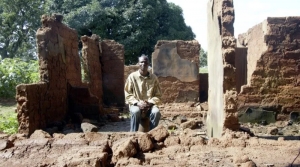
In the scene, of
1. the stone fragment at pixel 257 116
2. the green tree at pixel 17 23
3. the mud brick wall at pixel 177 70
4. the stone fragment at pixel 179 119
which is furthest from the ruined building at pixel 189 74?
the green tree at pixel 17 23

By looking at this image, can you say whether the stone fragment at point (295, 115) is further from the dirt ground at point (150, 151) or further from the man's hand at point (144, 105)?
the man's hand at point (144, 105)

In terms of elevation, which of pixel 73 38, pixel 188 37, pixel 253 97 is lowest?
pixel 253 97

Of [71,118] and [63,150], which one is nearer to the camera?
[63,150]

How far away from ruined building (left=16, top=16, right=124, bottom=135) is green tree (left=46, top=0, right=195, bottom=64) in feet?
26.7

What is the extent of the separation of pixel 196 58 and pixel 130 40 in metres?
8.99

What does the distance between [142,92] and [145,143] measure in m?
1.63

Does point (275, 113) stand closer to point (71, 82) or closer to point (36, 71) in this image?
point (71, 82)

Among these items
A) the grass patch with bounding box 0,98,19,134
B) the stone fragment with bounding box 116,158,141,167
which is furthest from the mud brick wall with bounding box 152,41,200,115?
the stone fragment with bounding box 116,158,141,167

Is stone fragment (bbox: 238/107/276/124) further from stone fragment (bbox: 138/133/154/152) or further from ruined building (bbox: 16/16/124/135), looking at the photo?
stone fragment (bbox: 138/133/154/152)

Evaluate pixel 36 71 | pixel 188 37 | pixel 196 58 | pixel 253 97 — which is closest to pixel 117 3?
pixel 188 37

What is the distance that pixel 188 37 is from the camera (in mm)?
22906

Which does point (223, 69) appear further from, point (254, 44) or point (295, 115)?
point (295, 115)

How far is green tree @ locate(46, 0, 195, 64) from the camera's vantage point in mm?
19984

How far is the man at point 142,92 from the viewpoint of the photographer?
18.1 ft
